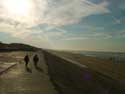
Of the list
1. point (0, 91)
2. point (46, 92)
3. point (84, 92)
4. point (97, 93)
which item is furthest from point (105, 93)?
point (0, 91)

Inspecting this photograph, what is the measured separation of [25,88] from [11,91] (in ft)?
4.73

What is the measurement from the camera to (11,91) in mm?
15828

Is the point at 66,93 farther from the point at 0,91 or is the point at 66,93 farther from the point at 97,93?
the point at 0,91

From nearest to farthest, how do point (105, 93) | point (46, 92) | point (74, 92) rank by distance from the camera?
1. point (46, 92)
2. point (74, 92)
3. point (105, 93)

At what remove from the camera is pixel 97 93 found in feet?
58.0

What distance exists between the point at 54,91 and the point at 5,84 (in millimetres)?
5085

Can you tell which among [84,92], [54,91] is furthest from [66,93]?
[84,92]

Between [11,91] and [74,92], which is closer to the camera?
[11,91]

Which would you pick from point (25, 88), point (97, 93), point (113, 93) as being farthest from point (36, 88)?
point (113, 93)

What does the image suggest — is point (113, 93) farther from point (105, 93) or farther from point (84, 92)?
point (84, 92)

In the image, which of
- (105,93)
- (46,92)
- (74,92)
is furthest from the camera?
(105,93)

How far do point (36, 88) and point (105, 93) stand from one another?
5.56 metres

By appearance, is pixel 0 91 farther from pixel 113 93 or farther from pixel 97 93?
pixel 113 93

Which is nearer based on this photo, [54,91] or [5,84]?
[54,91]
